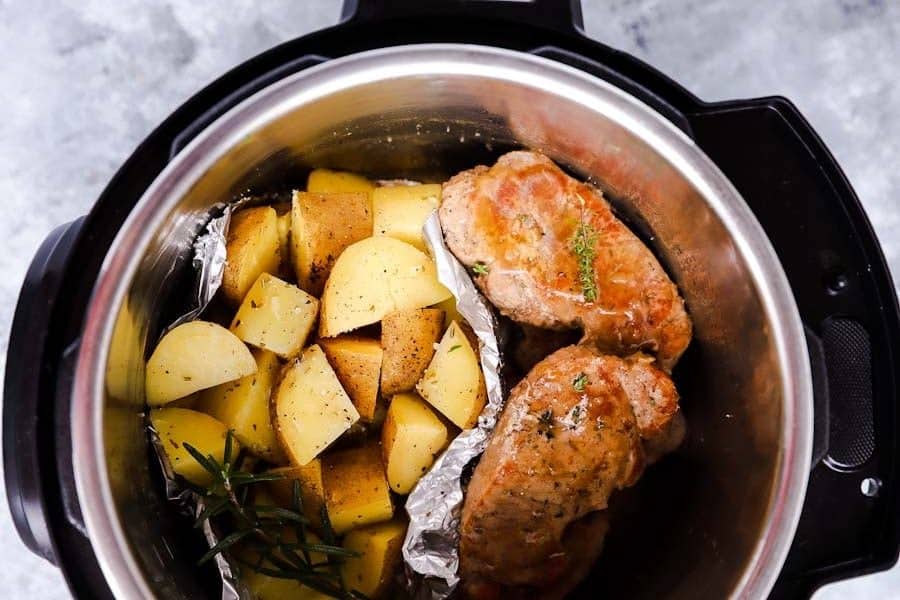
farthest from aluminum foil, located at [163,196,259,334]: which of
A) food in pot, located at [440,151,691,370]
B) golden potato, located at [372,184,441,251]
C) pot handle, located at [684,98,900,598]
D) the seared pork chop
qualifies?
pot handle, located at [684,98,900,598]

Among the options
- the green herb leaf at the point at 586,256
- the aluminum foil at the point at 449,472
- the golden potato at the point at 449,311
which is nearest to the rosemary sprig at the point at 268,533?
the aluminum foil at the point at 449,472

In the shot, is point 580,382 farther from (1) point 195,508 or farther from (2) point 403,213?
(1) point 195,508

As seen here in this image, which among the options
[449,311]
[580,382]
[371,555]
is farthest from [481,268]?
[371,555]

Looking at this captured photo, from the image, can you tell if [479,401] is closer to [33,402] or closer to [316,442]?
[316,442]

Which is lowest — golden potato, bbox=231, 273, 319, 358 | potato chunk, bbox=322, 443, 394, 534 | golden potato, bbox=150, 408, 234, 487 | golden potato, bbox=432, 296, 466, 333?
potato chunk, bbox=322, 443, 394, 534

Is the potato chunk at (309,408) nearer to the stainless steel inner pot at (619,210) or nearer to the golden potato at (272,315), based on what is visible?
the golden potato at (272,315)

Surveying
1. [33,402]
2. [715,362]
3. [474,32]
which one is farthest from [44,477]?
[715,362]

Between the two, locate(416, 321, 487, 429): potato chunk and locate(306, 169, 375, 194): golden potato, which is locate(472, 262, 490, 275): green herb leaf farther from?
locate(306, 169, 375, 194): golden potato
